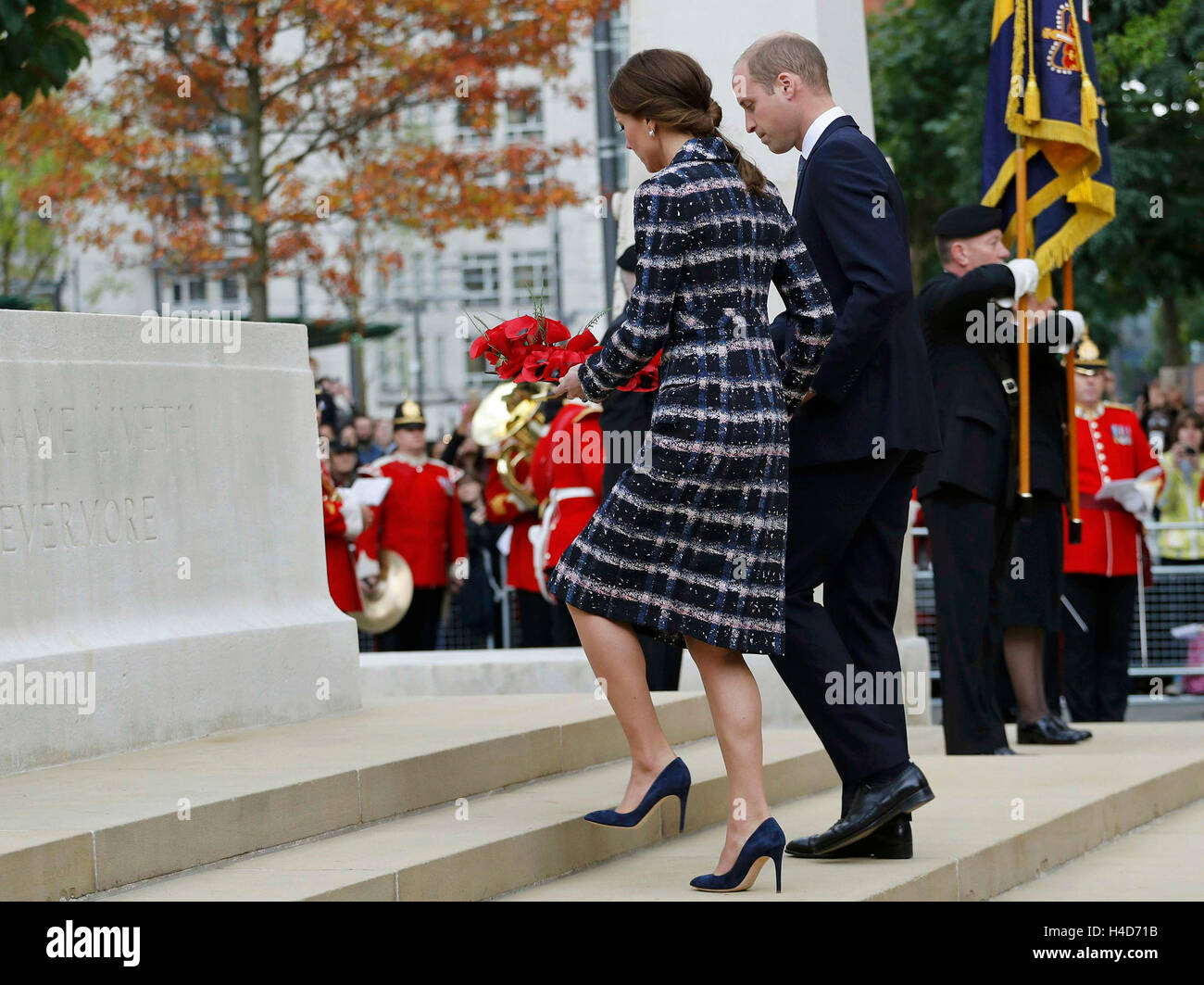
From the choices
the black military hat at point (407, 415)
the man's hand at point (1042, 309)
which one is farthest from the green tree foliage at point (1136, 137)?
the man's hand at point (1042, 309)

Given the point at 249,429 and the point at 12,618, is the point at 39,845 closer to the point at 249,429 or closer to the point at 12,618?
the point at 12,618

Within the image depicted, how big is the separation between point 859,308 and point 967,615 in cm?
321

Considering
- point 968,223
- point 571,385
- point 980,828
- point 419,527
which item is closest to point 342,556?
point 419,527

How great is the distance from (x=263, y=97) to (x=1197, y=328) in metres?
30.7

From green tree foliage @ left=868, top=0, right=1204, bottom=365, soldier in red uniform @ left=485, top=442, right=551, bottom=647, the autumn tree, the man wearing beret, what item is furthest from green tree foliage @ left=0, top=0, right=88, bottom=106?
green tree foliage @ left=868, top=0, right=1204, bottom=365

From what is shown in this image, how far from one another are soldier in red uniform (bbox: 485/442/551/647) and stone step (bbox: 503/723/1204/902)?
471 centimetres

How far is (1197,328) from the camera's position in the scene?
154 feet

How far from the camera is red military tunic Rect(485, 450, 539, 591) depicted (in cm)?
1319

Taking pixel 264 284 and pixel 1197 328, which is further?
pixel 1197 328

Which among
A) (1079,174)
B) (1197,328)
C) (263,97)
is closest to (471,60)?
(263,97)

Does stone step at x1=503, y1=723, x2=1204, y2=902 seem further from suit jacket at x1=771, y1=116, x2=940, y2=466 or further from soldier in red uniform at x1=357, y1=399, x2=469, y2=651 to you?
soldier in red uniform at x1=357, y1=399, x2=469, y2=651

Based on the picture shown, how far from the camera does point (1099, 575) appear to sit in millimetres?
11680

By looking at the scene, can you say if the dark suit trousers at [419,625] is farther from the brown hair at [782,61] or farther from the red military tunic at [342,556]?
the brown hair at [782,61]

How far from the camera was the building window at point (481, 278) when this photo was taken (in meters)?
52.9
